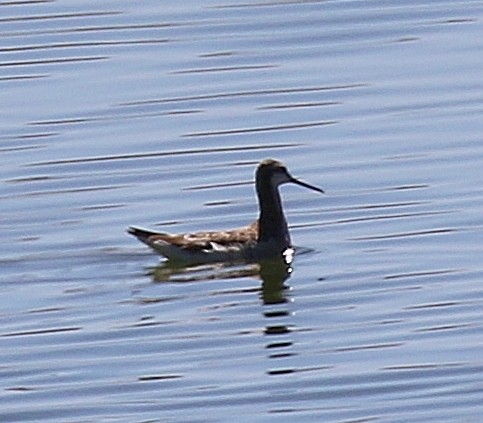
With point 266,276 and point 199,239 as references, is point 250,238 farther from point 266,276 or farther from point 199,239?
point 199,239

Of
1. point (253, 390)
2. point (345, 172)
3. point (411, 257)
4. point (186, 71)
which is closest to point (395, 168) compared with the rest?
point (345, 172)

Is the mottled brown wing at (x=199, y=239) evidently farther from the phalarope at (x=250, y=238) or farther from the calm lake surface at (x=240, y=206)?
the calm lake surface at (x=240, y=206)

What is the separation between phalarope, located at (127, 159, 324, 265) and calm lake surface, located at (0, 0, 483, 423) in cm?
17

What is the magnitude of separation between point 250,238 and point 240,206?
52.0 inches

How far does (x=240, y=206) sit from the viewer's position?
19.6 metres

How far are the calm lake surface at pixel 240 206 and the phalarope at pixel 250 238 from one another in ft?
0.56

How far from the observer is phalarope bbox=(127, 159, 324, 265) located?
17.7 meters

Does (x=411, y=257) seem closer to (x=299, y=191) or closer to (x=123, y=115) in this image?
(x=299, y=191)

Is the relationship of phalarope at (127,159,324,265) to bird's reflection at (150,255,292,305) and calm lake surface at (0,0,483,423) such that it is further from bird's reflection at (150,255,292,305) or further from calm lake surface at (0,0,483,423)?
calm lake surface at (0,0,483,423)

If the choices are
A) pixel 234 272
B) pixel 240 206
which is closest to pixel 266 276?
pixel 234 272

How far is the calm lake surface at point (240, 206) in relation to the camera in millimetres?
14062

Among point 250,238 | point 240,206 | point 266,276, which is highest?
point 240,206

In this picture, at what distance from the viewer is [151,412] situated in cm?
1344

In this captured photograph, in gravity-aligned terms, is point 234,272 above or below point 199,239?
below
